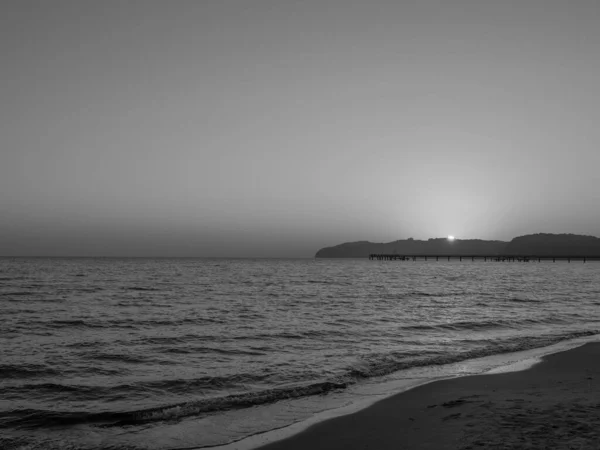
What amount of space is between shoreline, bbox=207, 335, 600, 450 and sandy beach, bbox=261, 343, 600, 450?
46 millimetres

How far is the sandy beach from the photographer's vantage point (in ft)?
23.2

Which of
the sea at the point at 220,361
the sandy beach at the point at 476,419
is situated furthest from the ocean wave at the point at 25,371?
the sandy beach at the point at 476,419

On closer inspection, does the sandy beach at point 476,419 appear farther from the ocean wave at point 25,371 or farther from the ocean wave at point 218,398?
the ocean wave at point 25,371

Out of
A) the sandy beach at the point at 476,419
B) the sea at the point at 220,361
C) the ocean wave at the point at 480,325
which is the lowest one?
the ocean wave at the point at 480,325

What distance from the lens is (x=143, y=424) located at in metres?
9.20

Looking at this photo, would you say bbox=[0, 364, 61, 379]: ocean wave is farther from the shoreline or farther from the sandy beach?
the sandy beach

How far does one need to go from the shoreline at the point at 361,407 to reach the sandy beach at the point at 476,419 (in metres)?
0.05

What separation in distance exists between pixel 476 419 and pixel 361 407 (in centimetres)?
256

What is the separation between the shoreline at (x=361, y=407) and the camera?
795 centimetres

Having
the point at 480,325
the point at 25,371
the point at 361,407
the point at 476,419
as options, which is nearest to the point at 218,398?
the point at 361,407

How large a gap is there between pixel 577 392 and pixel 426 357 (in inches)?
230

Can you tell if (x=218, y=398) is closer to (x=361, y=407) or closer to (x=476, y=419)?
(x=361, y=407)

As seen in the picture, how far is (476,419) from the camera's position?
8.23 metres

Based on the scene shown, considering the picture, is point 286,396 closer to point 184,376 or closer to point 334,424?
point 334,424
